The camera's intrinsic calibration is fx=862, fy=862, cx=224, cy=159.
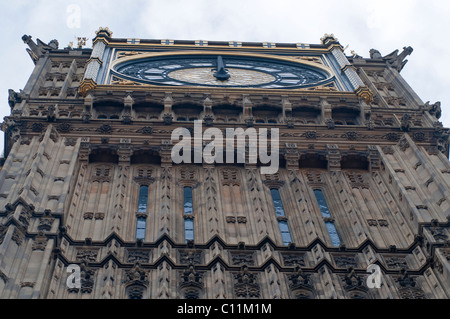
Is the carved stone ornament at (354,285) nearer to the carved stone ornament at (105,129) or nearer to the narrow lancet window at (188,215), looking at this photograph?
the narrow lancet window at (188,215)

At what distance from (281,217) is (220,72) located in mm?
12905

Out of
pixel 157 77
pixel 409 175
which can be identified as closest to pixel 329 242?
pixel 409 175

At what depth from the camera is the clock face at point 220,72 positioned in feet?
122

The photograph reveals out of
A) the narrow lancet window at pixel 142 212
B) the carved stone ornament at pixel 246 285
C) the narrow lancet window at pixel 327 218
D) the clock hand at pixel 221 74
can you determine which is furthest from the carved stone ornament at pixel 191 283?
the clock hand at pixel 221 74

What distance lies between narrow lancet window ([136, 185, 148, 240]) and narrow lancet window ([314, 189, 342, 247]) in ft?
18.3

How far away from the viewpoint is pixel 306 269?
23.3m

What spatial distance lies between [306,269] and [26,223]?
7689 millimetres

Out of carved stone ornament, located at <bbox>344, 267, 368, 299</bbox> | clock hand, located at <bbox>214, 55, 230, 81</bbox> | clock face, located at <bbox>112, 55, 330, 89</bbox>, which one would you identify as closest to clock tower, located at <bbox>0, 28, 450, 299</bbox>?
carved stone ornament, located at <bbox>344, 267, 368, 299</bbox>

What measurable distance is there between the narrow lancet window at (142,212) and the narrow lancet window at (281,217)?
13.5 ft

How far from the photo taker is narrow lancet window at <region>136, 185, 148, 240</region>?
25438 mm

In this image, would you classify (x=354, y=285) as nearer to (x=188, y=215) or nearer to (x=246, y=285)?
(x=246, y=285)

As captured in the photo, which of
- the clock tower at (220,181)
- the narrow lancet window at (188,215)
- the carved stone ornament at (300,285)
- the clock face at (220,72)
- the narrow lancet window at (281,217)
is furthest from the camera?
the clock face at (220,72)

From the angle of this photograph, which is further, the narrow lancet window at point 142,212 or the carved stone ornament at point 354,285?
the narrow lancet window at point 142,212

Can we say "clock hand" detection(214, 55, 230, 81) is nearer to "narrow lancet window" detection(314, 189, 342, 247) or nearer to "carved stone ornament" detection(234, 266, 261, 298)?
"narrow lancet window" detection(314, 189, 342, 247)
